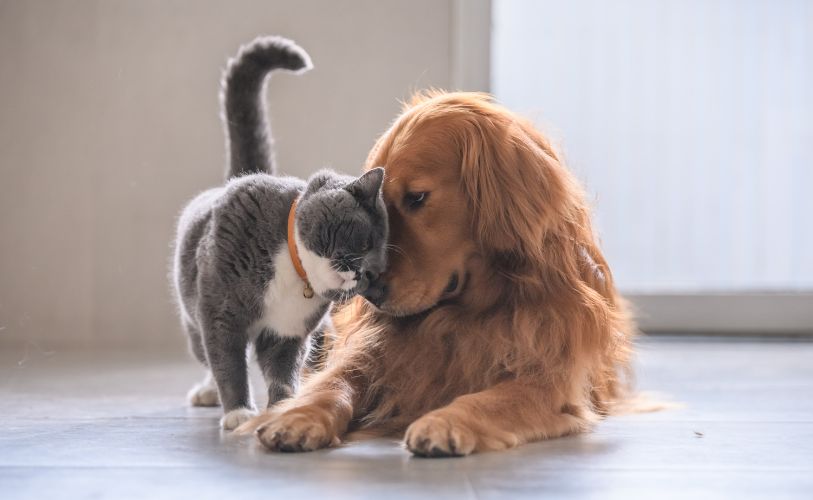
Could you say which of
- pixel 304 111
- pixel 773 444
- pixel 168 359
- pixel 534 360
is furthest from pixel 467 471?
pixel 304 111

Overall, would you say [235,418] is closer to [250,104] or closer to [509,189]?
[509,189]

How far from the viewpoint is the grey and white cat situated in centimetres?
157

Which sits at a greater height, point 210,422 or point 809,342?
point 210,422

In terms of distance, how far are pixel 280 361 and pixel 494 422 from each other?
1.74 ft

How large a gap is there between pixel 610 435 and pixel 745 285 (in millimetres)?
2308

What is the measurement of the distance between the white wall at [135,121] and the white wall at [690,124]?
593 mm

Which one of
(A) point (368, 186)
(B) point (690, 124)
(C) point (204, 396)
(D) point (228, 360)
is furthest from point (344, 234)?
(B) point (690, 124)

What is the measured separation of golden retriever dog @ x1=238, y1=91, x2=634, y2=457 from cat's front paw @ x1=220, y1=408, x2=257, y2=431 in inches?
3.0

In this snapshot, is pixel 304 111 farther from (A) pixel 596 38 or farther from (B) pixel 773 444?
(B) pixel 773 444

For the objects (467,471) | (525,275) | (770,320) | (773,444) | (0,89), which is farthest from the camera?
(770,320)

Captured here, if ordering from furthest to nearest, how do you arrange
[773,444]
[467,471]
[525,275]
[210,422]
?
[210,422], [525,275], [773,444], [467,471]

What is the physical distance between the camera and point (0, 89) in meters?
3.25

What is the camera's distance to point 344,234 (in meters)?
1.56

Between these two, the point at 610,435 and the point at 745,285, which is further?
the point at 745,285
